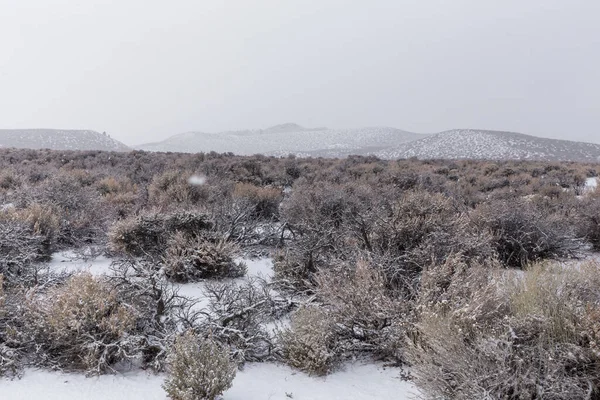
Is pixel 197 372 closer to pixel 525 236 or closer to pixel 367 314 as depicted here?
pixel 367 314

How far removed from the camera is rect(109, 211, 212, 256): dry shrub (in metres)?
7.27

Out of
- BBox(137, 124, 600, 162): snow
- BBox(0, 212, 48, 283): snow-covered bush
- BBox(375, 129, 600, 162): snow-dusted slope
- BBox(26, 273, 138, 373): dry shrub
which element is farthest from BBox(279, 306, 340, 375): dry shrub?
BBox(375, 129, 600, 162): snow-dusted slope

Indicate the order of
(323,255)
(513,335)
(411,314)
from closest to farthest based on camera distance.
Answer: (513,335) → (411,314) → (323,255)

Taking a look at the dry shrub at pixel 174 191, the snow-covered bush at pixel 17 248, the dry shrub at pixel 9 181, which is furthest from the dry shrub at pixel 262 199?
the dry shrub at pixel 9 181

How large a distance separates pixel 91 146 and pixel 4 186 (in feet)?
192

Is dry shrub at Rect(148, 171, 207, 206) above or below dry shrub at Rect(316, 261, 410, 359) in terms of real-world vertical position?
above

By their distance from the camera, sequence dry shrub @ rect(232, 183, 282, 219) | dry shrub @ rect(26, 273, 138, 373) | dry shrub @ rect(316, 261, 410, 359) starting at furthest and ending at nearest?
dry shrub @ rect(232, 183, 282, 219) < dry shrub @ rect(316, 261, 410, 359) < dry shrub @ rect(26, 273, 138, 373)

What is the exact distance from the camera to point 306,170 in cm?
1906

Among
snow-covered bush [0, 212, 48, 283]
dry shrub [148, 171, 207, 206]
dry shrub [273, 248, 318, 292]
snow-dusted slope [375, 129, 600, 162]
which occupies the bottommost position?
dry shrub [273, 248, 318, 292]

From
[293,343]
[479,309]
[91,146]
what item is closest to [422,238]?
[479,309]

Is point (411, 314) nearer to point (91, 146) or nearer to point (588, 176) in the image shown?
point (588, 176)

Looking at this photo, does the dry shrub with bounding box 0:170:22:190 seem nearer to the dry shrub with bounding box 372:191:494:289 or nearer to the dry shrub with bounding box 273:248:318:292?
the dry shrub with bounding box 273:248:318:292

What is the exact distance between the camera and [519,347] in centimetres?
334

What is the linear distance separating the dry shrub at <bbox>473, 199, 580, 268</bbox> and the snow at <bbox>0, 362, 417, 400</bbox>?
4.40 m
